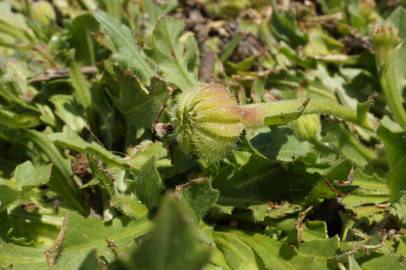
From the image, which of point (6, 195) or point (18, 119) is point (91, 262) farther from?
point (18, 119)

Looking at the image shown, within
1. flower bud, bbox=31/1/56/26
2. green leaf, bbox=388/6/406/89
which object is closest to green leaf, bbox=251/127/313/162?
green leaf, bbox=388/6/406/89

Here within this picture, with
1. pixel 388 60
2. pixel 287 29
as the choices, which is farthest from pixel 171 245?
pixel 287 29

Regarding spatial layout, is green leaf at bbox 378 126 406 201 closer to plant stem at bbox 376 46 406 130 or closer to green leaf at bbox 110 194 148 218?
plant stem at bbox 376 46 406 130

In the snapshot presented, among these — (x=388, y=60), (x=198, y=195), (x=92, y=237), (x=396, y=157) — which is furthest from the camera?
(x=388, y=60)

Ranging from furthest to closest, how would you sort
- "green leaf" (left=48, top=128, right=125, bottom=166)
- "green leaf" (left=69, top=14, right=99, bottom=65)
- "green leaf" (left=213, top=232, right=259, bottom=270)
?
1. "green leaf" (left=69, top=14, right=99, bottom=65)
2. "green leaf" (left=48, top=128, right=125, bottom=166)
3. "green leaf" (left=213, top=232, right=259, bottom=270)

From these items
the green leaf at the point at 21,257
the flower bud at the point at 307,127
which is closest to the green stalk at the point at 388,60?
the flower bud at the point at 307,127

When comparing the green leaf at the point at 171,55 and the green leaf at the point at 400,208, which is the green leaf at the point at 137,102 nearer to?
the green leaf at the point at 171,55
